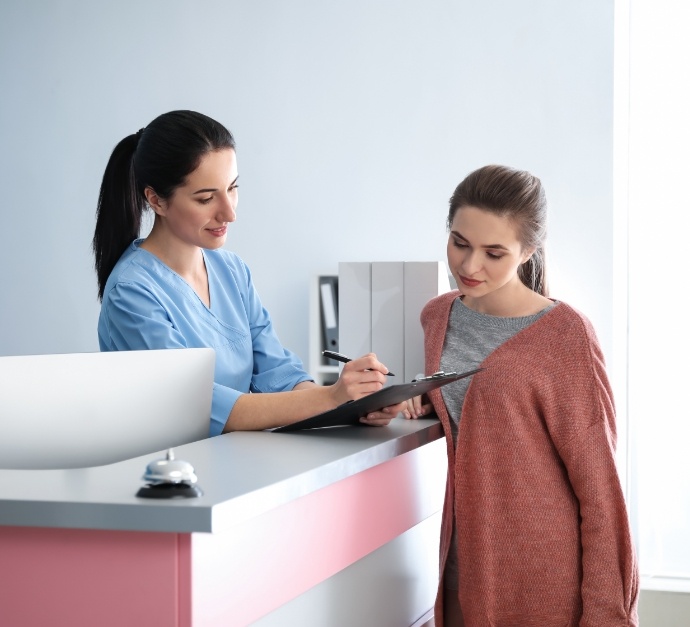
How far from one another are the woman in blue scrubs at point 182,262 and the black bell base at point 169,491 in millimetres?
760

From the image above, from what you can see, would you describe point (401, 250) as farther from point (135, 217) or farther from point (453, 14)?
point (135, 217)

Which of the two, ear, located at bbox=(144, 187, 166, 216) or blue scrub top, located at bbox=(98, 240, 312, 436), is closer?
blue scrub top, located at bbox=(98, 240, 312, 436)

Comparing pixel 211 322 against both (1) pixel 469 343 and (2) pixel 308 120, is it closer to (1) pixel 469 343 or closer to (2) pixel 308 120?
(1) pixel 469 343

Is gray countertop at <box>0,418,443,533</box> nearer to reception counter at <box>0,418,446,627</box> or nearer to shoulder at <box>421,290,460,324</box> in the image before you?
reception counter at <box>0,418,446,627</box>

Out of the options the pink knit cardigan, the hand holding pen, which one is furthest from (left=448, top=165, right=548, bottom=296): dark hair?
the hand holding pen

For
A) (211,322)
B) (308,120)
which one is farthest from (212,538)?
(308,120)

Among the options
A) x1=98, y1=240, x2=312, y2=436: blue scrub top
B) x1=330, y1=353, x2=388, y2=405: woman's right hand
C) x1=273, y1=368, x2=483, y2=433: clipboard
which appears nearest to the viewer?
x1=273, y1=368, x2=483, y2=433: clipboard

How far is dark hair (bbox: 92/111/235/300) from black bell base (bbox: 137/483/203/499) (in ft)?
3.43

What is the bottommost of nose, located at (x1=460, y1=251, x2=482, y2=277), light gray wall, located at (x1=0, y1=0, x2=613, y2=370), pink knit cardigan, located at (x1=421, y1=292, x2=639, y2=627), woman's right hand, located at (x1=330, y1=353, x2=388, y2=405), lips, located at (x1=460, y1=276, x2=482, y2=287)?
pink knit cardigan, located at (x1=421, y1=292, x2=639, y2=627)

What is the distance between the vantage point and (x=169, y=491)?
983 millimetres

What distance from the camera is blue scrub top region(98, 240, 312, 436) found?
1.79 meters

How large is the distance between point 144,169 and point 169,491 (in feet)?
3.83

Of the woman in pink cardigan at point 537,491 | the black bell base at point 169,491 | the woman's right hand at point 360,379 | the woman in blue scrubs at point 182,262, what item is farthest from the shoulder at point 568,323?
the black bell base at point 169,491

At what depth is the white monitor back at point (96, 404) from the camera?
126cm
